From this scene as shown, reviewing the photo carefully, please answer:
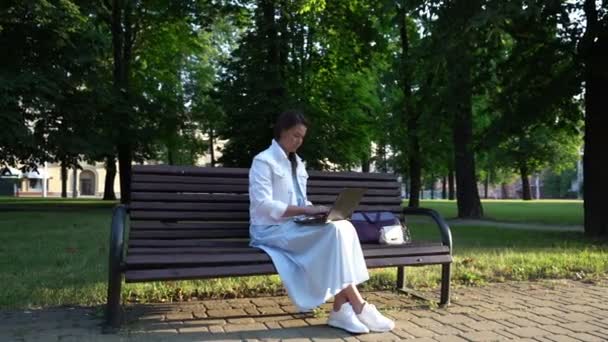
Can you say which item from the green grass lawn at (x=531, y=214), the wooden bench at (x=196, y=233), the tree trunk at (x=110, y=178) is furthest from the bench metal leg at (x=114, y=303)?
the tree trunk at (x=110, y=178)

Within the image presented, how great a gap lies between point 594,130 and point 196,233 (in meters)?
9.97

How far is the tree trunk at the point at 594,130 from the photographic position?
1258 centimetres

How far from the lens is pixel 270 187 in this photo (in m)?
5.14

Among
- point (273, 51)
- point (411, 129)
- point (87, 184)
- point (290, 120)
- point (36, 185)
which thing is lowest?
point (290, 120)

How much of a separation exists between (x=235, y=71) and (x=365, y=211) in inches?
762

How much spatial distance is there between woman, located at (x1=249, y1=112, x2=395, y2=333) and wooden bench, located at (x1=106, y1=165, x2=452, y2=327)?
7.2 inches

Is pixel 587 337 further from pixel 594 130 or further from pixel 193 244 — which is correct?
pixel 594 130

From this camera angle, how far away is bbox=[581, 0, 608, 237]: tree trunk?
1258cm

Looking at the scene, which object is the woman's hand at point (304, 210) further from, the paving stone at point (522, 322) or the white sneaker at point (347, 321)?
the paving stone at point (522, 322)

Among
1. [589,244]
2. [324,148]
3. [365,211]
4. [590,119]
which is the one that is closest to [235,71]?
[324,148]

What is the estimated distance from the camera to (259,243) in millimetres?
5148

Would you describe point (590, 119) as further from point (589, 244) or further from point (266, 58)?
point (266, 58)

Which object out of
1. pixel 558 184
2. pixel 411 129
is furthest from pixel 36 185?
pixel 558 184

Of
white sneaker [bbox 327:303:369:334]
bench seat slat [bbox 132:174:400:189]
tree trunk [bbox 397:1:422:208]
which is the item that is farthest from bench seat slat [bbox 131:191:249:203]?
tree trunk [bbox 397:1:422:208]
